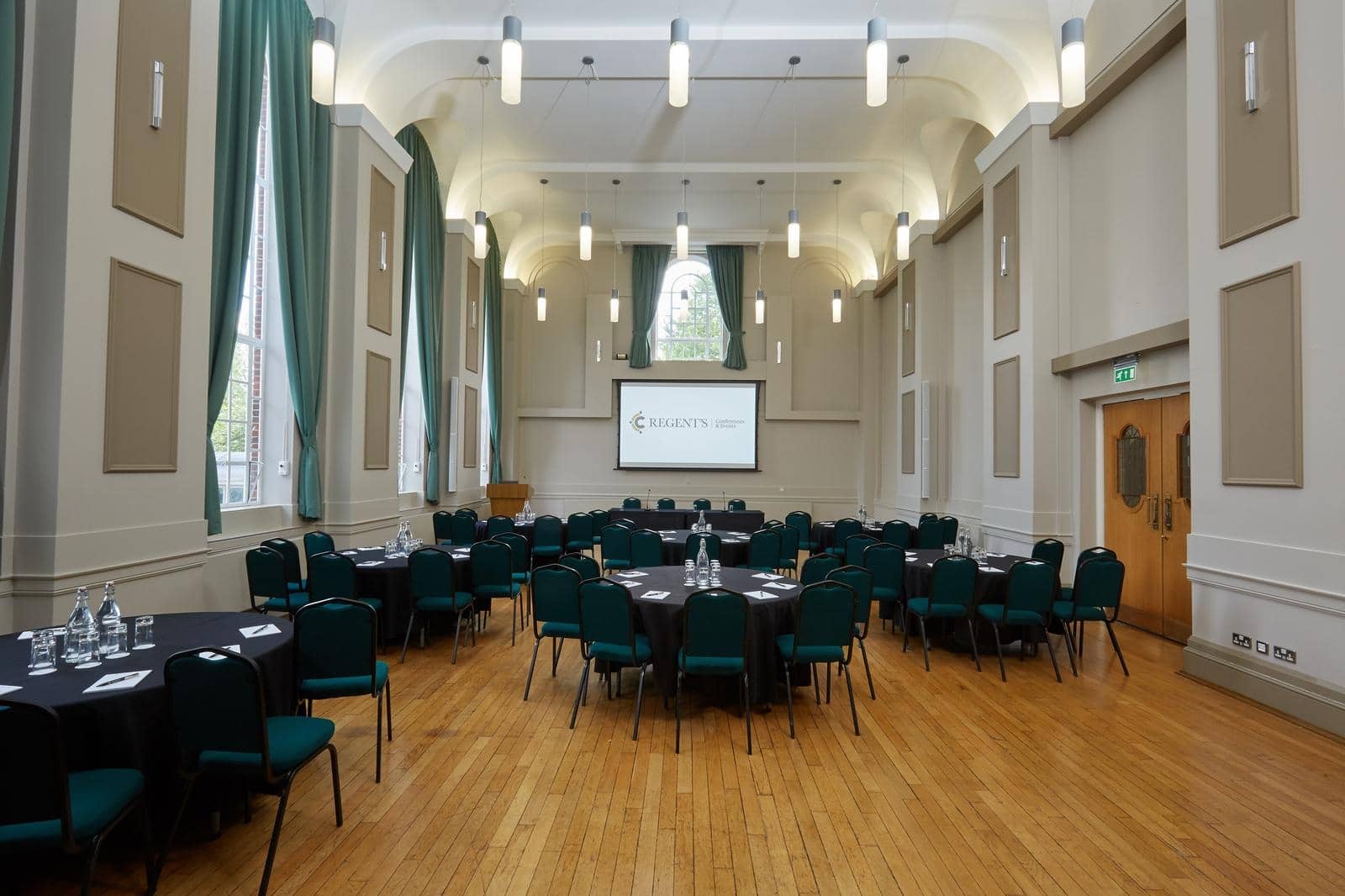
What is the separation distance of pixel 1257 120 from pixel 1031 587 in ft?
11.5

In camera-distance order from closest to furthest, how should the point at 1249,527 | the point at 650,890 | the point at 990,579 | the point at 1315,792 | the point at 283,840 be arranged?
the point at 650,890, the point at 283,840, the point at 1315,792, the point at 1249,527, the point at 990,579

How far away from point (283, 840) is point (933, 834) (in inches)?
108

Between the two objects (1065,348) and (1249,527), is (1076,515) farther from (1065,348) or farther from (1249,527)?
(1249,527)

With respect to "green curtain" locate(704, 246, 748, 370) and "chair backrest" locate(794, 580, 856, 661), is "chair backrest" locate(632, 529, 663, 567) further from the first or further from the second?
"green curtain" locate(704, 246, 748, 370)

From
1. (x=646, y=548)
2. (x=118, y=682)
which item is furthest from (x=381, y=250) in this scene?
(x=118, y=682)

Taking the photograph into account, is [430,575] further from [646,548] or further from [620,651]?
[646,548]

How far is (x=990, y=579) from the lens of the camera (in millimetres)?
5996

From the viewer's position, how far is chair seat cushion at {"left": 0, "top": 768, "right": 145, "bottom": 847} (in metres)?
2.22

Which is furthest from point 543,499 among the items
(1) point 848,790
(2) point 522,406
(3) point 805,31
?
(1) point 848,790

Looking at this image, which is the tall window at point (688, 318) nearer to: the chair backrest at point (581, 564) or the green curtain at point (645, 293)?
the green curtain at point (645, 293)

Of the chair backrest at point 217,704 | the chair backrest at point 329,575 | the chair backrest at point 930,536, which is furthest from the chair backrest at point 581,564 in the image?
the chair backrest at point 930,536

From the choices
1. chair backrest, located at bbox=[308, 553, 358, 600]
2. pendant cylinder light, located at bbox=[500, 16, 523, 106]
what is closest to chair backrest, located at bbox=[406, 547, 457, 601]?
chair backrest, located at bbox=[308, 553, 358, 600]

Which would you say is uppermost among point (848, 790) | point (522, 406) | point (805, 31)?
point (805, 31)

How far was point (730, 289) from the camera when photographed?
50.8 ft
